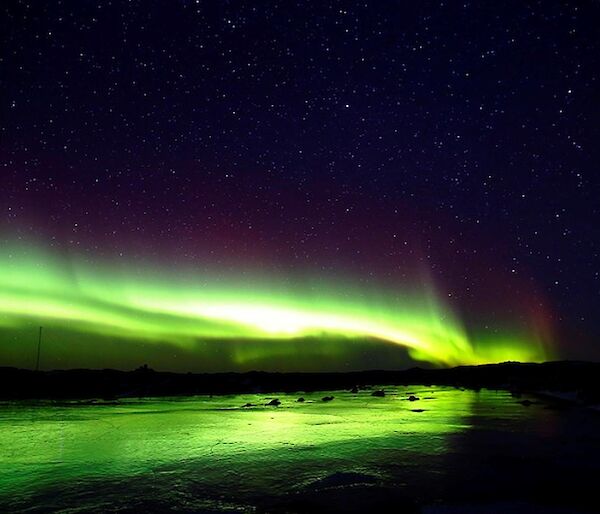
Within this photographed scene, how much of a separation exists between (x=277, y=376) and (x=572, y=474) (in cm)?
10727

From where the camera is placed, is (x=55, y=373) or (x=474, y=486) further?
(x=55, y=373)

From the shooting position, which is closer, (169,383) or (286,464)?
(286,464)

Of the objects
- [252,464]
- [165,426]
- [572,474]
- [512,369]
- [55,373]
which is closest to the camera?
[572,474]

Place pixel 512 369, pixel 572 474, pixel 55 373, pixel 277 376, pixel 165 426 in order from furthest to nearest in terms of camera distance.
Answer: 1. pixel 277 376
2. pixel 512 369
3. pixel 55 373
4. pixel 165 426
5. pixel 572 474

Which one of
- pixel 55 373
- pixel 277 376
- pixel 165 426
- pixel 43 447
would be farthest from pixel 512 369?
pixel 43 447

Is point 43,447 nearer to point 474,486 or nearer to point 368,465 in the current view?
point 368,465

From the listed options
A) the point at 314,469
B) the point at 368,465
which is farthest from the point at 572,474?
the point at 314,469

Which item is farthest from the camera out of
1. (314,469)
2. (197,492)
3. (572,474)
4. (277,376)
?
(277,376)

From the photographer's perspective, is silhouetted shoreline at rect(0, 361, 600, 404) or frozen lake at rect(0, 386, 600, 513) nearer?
frozen lake at rect(0, 386, 600, 513)

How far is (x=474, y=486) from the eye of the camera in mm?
9242

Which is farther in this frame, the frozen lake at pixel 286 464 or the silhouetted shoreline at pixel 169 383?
the silhouetted shoreline at pixel 169 383

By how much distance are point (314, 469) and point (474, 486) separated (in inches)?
147

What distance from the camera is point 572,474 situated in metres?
10.2

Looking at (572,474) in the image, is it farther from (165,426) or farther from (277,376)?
(277,376)
